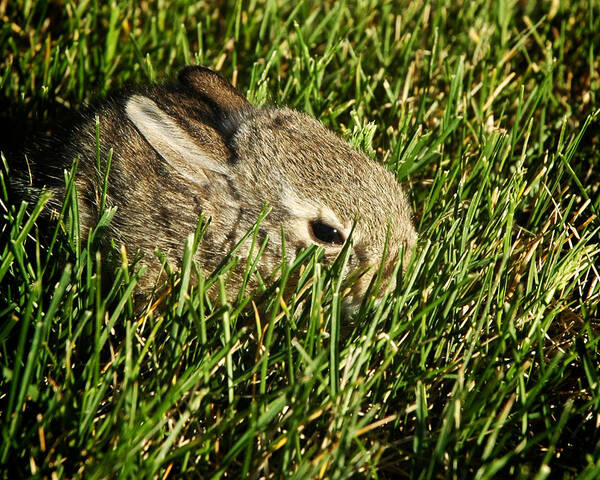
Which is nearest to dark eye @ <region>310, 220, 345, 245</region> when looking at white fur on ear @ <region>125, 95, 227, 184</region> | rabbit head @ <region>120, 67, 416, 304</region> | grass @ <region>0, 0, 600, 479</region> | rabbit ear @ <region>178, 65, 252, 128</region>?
rabbit head @ <region>120, 67, 416, 304</region>

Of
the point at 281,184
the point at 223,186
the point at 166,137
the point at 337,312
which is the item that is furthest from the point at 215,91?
the point at 337,312

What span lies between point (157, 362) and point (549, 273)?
179cm

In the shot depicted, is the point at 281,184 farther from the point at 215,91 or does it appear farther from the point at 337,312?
the point at 337,312

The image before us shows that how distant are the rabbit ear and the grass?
440 mm

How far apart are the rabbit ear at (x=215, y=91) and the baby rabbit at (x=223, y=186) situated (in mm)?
141

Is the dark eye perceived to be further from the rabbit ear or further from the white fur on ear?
the rabbit ear

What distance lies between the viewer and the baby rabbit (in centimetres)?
329

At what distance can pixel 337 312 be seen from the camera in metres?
2.54

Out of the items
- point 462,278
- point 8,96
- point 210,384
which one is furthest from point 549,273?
point 8,96

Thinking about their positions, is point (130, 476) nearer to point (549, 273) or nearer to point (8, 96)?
point (549, 273)

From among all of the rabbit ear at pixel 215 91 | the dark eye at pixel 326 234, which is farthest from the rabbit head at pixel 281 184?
the rabbit ear at pixel 215 91

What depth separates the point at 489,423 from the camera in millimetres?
2422

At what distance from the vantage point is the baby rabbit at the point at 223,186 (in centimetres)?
329

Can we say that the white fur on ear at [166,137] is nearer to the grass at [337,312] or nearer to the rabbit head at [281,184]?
the rabbit head at [281,184]
